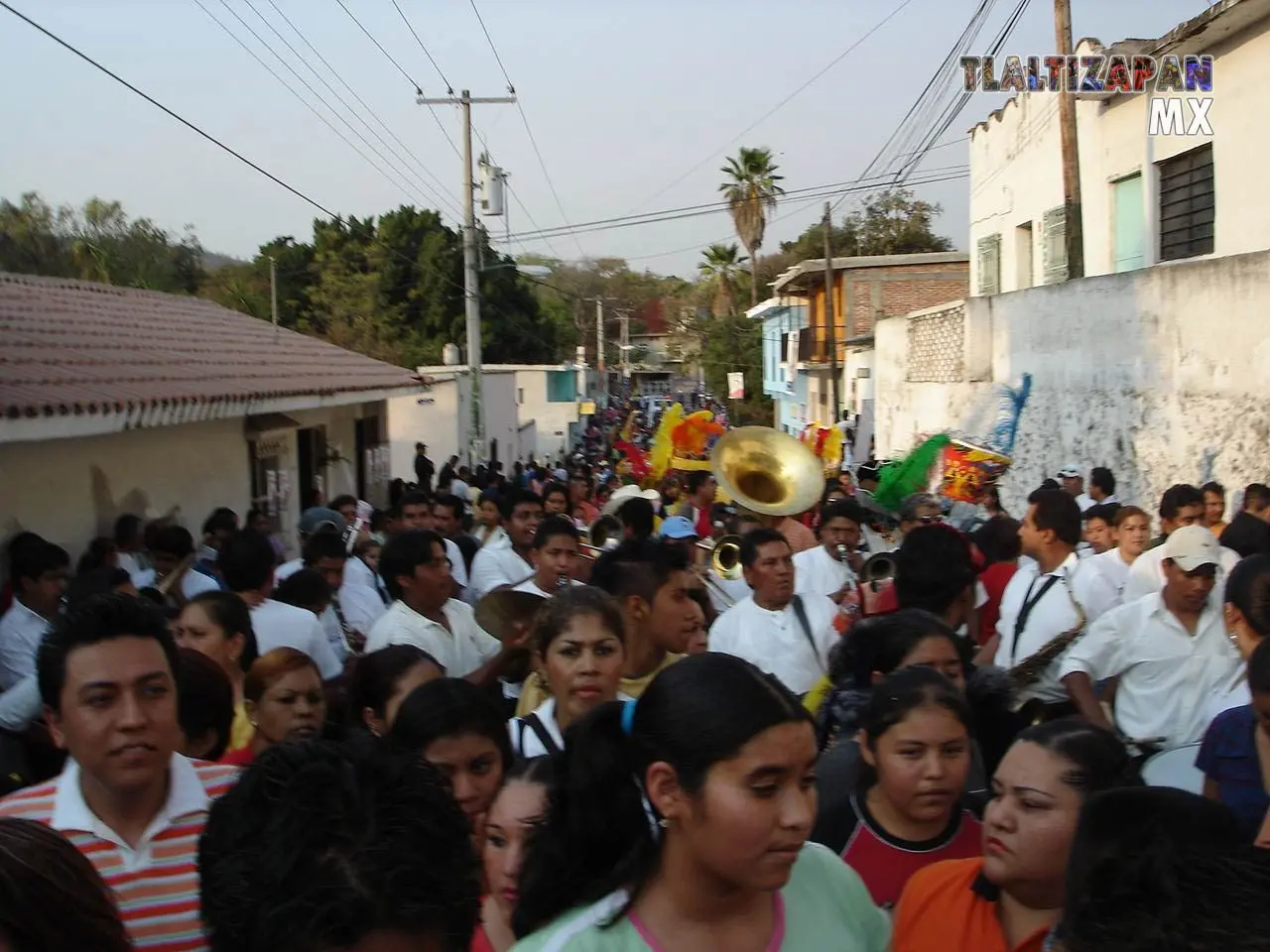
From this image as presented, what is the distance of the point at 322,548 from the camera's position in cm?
714

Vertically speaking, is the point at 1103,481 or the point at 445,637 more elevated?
the point at 1103,481

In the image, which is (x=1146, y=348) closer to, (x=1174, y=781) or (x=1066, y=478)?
(x=1066, y=478)

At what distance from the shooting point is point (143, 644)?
9.52ft

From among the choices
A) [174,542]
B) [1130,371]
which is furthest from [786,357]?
[174,542]

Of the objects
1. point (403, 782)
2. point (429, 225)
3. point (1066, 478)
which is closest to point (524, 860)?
point (403, 782)

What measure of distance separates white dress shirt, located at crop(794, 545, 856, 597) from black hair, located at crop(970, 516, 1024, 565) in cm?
74

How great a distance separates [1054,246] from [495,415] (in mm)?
17416

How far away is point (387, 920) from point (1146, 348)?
1346 centimetres

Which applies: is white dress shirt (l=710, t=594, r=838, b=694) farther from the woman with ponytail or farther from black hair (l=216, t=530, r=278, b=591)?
the woman with ponytail

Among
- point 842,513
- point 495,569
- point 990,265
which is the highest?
point 990,265

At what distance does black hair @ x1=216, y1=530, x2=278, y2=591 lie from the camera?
551cm

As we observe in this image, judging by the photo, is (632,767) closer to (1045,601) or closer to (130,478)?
(1045,601)

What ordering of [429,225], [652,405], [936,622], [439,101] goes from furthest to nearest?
[652,405] → [429,225] → [439,101] → [936,622]

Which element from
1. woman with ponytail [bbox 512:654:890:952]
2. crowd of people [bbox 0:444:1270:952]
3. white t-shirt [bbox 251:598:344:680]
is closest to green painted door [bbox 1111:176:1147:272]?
crowd of people [bbox 0:444:1270:952]
